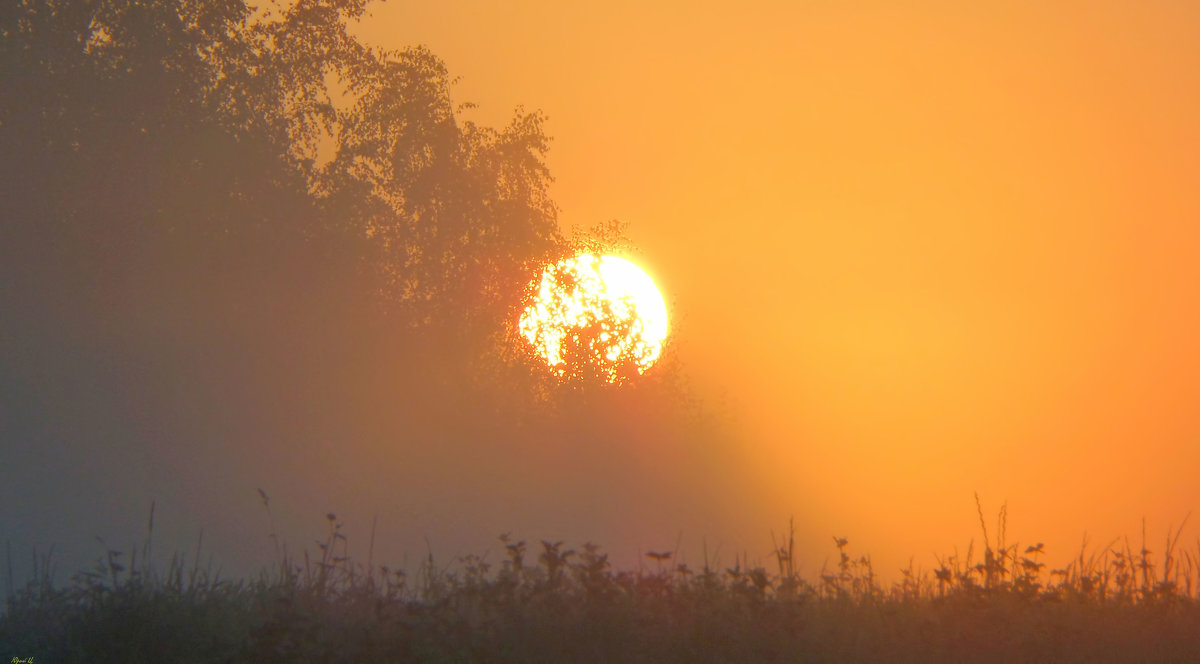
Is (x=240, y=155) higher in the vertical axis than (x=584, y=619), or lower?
higher

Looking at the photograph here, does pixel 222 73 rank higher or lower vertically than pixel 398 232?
higher

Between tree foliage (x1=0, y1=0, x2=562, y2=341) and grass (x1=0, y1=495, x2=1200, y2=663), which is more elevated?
tree foliage (x1=0, y1=0, x2=562, y2=341)

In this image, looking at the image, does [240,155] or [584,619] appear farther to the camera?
[240,155]

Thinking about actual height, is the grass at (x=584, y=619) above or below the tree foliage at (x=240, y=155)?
below

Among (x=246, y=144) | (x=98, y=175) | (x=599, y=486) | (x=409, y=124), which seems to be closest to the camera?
(x=98, y=175)

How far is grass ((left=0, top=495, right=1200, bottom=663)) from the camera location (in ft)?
16.6

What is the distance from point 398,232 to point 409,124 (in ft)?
7.38

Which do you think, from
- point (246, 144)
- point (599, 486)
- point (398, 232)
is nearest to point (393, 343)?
point (398, 232)

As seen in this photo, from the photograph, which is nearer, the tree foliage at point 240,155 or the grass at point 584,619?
the grass at point 584,619

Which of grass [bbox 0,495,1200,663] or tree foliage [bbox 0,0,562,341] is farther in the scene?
tree foliage [bbox 0,0,562,341]

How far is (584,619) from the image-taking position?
5.39m

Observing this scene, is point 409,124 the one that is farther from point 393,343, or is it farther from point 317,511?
point 317,511

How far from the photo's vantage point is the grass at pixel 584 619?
5.06m

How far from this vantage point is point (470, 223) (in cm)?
2136
